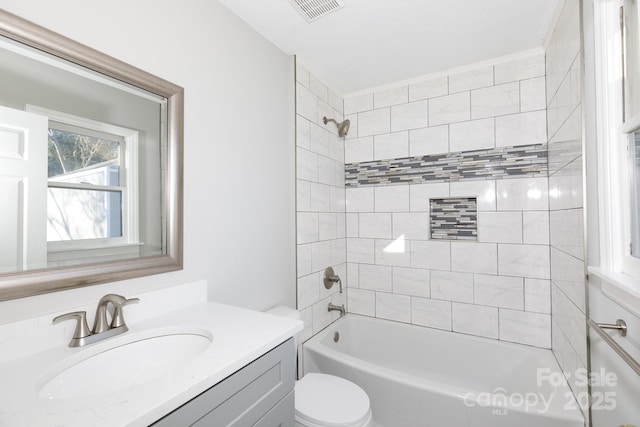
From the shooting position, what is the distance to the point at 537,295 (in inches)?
77.1

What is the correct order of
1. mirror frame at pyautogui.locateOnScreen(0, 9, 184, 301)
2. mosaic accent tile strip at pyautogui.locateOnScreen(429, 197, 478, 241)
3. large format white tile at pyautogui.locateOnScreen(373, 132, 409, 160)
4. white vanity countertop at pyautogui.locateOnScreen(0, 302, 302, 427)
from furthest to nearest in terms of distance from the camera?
large format white tile at pyautogui.locateOnScreen(373, 132, 409, 160)
mosaic accent tile strip at pyautogui.locateOnScreen(429, 197, 478, 241)
mirror frame at pyautogui.locateOnScreen(0, 9, 184, 301)
white vanity countertop at pyautogui.locateOnScreen(0, 302, 302, 427)

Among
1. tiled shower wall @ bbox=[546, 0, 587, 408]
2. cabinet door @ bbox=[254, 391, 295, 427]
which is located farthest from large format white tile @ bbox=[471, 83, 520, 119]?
cabinet door @ bbox=[254, 391, 295, 427]

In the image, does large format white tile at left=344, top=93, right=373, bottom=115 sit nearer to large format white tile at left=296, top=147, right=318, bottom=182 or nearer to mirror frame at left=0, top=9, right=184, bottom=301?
large format white tile at left=296, top=147, right=318, bottom=182

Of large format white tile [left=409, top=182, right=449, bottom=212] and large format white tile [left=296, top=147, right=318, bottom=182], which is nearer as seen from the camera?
large format white tile [left=296, top=147, right=318, bottom=182]

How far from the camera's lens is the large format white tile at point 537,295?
76.3 inches

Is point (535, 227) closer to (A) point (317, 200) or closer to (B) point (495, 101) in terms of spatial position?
(B) point (495, 101)

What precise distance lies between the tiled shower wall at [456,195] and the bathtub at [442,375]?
126 mm

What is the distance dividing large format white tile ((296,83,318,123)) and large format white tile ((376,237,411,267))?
1142mm

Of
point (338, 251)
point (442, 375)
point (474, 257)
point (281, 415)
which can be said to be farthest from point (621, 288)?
point (338, 251)

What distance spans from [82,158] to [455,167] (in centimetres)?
217

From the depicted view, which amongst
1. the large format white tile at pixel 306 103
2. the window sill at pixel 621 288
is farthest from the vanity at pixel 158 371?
the large format white tile at pixel 306 103

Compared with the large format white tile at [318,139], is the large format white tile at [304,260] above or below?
below

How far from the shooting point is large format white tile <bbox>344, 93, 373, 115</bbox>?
8.35 feet

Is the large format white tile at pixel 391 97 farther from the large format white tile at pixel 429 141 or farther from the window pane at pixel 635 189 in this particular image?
the window pane at pixel 635 189
